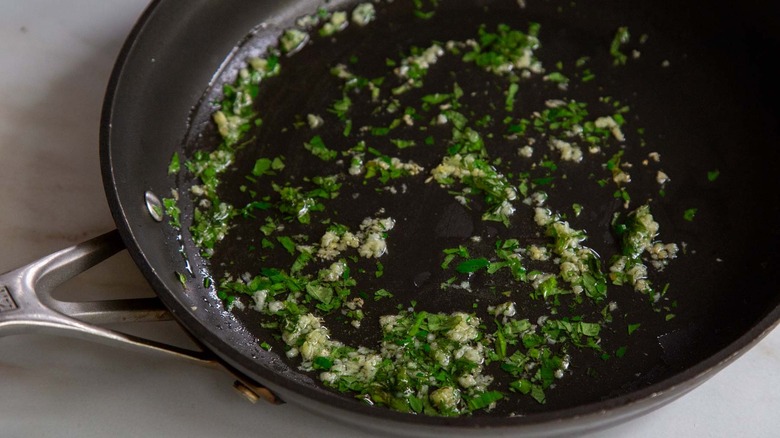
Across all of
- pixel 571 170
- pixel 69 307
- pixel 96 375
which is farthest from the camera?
pixel 571 170

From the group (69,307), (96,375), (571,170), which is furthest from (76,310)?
(571,170)

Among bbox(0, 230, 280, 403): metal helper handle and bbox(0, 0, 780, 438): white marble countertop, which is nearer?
bbox(0, 230, 280, 403): metal helper handle

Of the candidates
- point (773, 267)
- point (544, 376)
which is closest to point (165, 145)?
point (544, 376)

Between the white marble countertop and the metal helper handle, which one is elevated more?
the metal helper handle

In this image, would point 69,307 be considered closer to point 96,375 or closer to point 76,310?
point 76,310
